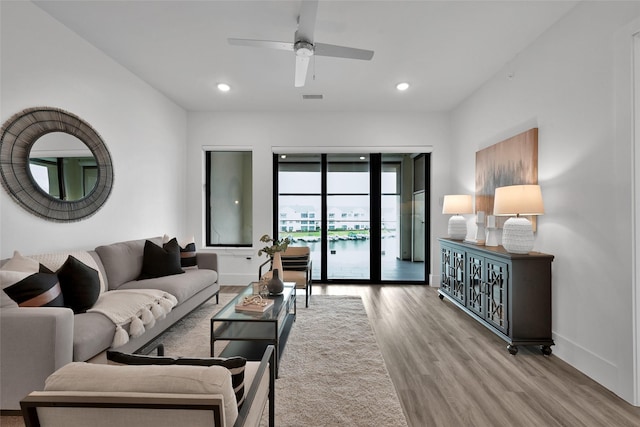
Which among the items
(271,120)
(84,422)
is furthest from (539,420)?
(271,120)

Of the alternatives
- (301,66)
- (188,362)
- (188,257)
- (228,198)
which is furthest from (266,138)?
(188,362)

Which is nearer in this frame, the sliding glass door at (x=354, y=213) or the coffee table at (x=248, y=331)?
the coffee table at (x=248, y=331)

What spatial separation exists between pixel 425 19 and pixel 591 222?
2.14 meters

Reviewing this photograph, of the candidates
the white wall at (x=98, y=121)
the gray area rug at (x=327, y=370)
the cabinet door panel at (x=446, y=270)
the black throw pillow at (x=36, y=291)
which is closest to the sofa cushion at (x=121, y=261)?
the white wall at (x=98, y=121)

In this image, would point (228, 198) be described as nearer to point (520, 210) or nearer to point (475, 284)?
A: point (475, 284)

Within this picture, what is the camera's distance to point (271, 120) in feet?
17.5

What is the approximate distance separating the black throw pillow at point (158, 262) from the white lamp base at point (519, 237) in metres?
3.46

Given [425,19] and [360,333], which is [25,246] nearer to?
[360,333]

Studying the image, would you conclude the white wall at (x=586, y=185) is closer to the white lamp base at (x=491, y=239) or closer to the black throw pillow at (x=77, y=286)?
the white lamp base at (x=491, y=239)

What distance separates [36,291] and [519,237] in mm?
3660

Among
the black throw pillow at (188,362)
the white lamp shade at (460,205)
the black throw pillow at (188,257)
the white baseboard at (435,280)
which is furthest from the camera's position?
the white baseboard at (435,280)

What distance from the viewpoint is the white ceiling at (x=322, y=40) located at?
2.65m

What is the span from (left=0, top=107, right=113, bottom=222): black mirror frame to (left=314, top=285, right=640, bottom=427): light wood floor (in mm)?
3160

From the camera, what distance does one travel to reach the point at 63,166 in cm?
296
